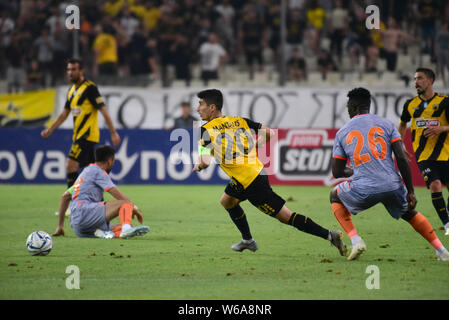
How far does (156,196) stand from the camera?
15898 mm

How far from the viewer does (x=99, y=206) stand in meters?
9.66

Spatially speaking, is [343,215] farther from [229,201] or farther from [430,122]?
[430,122]

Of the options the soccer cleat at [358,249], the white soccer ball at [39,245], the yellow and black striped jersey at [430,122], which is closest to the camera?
the soccer cleat at [358,249]

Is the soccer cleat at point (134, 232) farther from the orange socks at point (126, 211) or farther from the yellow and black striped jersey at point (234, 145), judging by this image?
the yellow and black striped jersey at point (234, 145)

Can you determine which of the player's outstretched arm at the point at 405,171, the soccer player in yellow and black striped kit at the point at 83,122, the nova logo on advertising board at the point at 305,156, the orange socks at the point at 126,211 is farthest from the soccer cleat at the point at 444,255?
the nova logo on advertising board at the point at 305,156

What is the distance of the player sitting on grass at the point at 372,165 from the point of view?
24.1ft

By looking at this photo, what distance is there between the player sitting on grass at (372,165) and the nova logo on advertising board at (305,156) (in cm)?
1018

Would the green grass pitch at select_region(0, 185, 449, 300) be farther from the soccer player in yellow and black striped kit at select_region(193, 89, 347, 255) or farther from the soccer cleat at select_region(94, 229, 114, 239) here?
the soccer player in yellow and black striped kit at select_region(193, 89, 347, 255)

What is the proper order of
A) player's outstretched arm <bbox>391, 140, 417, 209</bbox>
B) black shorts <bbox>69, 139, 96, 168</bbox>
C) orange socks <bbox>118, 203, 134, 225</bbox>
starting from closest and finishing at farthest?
player's outstretched arm <bbox>391, 140, 417, 209</bbox> < orange socks <bbox>118, 203, 134, 225</bbox> < black shorts <bbox>69, 139, 96, 168</bbox>

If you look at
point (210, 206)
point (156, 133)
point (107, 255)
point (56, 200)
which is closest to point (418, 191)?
point (210, 206)

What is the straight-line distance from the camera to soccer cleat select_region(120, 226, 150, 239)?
9594 mm

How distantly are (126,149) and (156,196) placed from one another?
9.17 feet

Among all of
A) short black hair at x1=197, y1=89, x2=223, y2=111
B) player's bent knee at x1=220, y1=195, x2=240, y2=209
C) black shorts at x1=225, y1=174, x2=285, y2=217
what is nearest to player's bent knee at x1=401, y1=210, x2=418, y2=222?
black shorts at x1=225, y1=174, x2=285, y2=217

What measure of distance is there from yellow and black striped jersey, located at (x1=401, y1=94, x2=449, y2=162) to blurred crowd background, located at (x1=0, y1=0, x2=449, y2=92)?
385 inches
